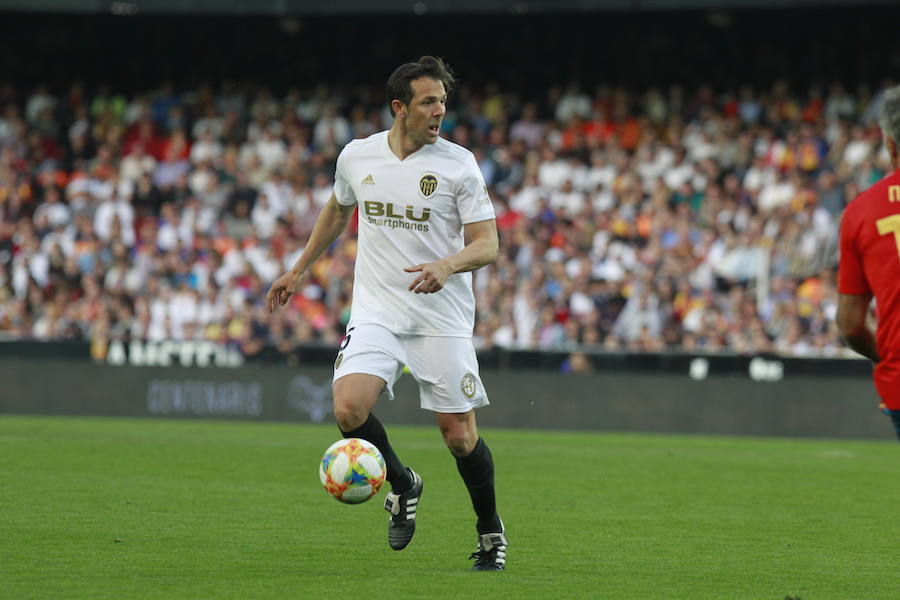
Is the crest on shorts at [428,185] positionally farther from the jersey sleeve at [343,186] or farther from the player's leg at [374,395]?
the player's leg at [374,395]

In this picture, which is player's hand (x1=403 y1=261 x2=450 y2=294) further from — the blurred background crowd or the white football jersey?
the blurred background crowd

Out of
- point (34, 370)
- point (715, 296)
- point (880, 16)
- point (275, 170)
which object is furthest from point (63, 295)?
point (880, 16)

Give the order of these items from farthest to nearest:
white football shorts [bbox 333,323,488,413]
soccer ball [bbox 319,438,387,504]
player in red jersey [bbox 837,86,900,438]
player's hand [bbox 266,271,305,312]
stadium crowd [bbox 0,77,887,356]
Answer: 1. stadium crowd [bbox 0,77,887,356]
2. player's hand [bbox 266,271,305,312]
3. white football shorts [bbox 333,323,488,413]
4. soccer ball [bbox 319,438,387,504]
5. player in red jersey [bbox 837,86,900,438]

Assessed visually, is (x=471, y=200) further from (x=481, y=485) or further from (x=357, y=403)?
(x=481, y=485)

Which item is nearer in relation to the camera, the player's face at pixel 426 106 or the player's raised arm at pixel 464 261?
the player's raised arm at pixel 464 261

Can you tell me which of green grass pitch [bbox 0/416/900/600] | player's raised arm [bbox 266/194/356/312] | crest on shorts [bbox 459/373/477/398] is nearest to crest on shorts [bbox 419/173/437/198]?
player's raised arm [bbox 266/194/356/312]

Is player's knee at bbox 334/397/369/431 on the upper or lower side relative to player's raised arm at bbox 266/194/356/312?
lower

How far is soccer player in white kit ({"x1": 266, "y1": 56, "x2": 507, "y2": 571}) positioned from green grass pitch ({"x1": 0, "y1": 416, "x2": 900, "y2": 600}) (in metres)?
Result: 0.55

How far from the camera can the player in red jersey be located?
5172 millimetres

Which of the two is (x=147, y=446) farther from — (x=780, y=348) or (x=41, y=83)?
(x=41, y=83)

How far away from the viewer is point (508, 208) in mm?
23484

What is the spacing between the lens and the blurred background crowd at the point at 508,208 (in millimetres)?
20531

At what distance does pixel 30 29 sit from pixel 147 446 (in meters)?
17.7

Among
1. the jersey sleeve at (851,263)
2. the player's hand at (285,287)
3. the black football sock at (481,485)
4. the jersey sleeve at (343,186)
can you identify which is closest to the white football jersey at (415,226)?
the jersey sleeve at (343,186)
